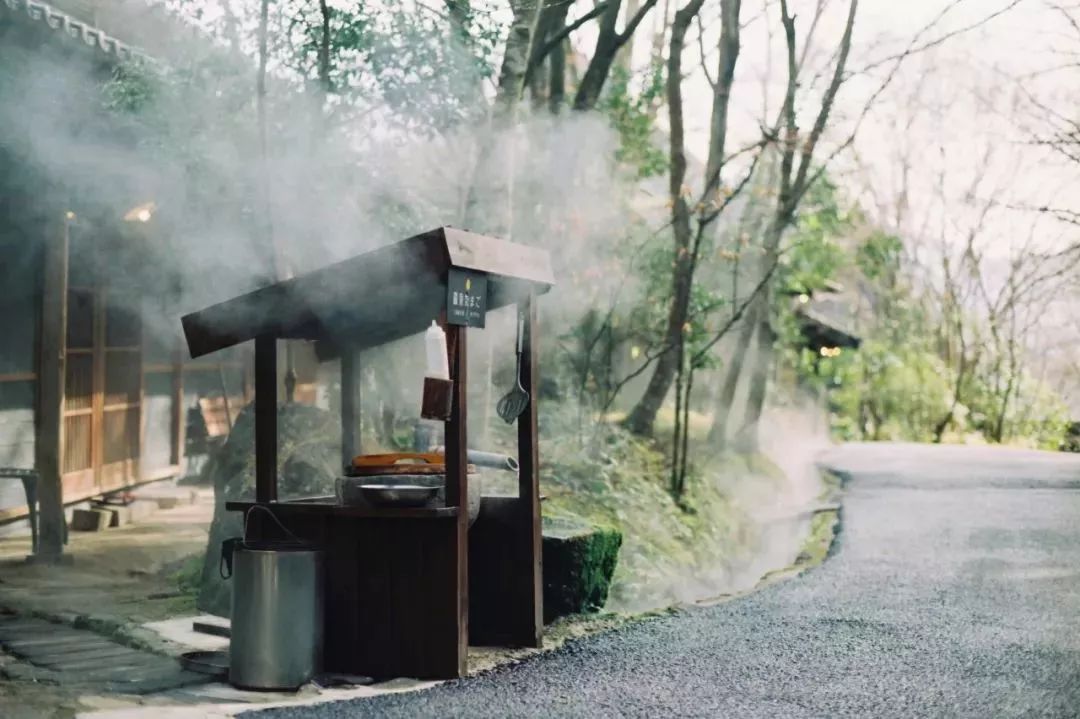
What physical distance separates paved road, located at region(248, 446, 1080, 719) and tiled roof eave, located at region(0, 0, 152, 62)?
4886 mm

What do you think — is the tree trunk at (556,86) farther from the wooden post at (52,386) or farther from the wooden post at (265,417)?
the wooden post at (265,417)

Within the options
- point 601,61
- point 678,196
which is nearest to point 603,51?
point 601,61

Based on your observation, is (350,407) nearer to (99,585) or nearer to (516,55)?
(99,585)

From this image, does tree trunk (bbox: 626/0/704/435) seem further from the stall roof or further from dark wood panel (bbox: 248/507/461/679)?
dark wood panel (bbox: 248/507/461/679)

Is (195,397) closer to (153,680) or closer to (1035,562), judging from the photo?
(153,680)

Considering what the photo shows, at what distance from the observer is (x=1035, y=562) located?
8.99 m

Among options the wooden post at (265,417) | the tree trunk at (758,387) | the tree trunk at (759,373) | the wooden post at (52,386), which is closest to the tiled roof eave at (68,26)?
the wooden post at (52,386)

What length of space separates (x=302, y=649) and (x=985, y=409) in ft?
69.8

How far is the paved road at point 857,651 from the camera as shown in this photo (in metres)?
4.88

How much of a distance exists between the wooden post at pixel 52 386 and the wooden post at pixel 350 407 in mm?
3132

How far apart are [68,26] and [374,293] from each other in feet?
10.6

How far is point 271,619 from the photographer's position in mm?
5250

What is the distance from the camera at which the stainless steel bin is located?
5227 millimetres

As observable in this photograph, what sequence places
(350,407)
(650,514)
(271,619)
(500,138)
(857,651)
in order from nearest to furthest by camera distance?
(271,619) < (857,651) < (350,407) < (500,138) < (650,514)
